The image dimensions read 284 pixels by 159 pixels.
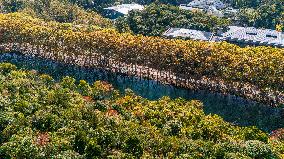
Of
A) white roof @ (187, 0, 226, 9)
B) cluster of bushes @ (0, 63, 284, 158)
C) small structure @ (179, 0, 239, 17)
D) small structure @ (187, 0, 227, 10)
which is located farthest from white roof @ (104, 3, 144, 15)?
cluster of bushes @ (0, 63, 284, 158)

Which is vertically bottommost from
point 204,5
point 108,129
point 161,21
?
point 108,129

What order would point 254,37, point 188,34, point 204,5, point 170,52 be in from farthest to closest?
point 204,5
point 254,37
point 188,34
point 170,52

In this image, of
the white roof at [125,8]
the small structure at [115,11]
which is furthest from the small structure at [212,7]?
the small structure at [115,11]

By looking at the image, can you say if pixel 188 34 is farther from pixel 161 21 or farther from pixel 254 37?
pixel 254 37

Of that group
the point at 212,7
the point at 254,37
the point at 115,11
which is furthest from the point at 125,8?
the point at 254,37

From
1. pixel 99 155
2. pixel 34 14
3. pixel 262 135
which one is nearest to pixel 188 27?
pixel 34 14

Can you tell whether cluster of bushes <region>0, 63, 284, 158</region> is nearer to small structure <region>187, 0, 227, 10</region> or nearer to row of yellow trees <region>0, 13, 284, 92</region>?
row of yellow trees <region>0, 13, 284, 92</region>

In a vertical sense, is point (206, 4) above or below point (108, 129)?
above

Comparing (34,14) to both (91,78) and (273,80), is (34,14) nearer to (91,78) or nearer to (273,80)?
(91,78)
